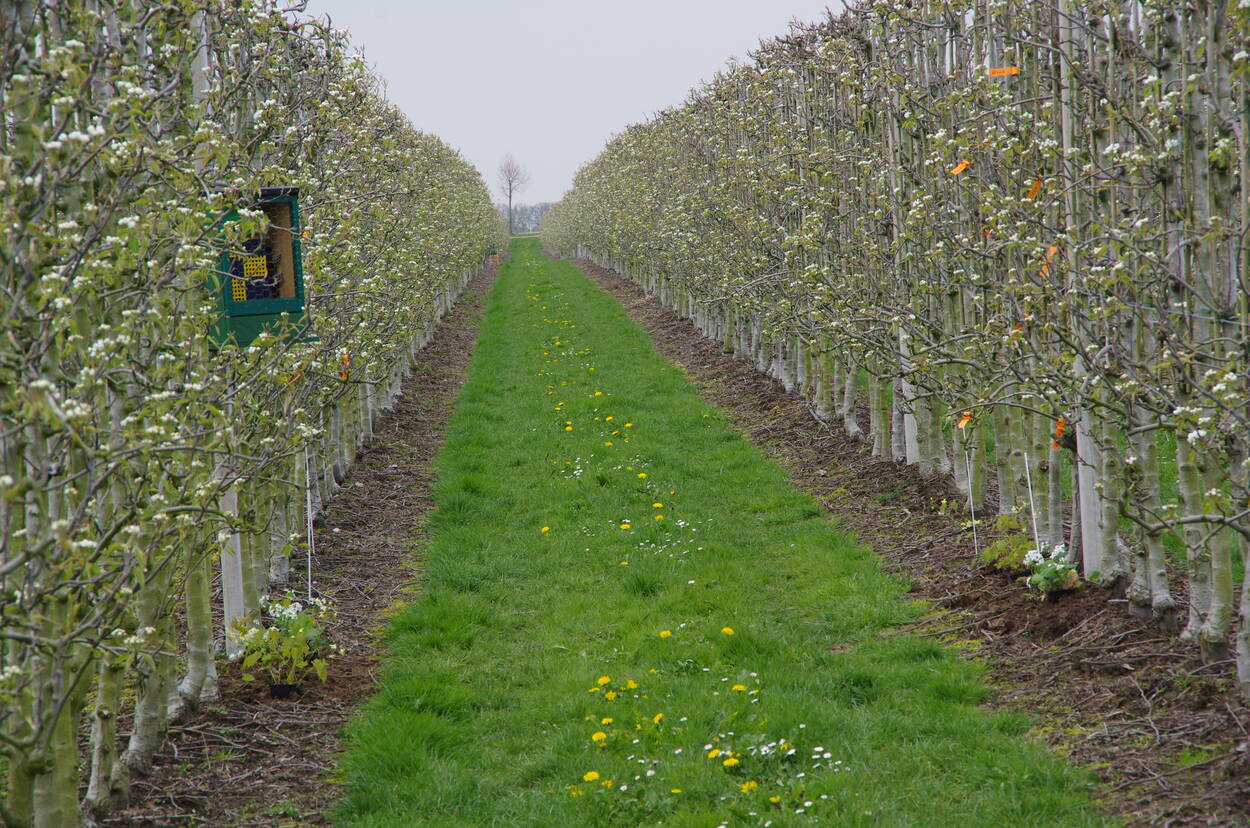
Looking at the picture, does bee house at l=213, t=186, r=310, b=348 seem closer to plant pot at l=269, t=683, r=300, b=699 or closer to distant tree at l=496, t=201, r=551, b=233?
plant pot at l=269, t=683, r=300, b=699

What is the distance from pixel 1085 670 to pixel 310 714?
5.09 m

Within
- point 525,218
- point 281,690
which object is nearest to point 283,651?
point 281,690

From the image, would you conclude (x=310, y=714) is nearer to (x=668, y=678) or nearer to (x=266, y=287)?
(x=668, y=678)

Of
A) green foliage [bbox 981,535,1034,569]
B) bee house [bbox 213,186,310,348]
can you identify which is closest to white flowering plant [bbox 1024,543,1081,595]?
green foliage [bbox 981,535,1034,569]

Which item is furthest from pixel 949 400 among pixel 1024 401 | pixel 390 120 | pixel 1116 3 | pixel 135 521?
pixel 390 120

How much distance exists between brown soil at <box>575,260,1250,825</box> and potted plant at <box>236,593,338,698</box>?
14.9ft

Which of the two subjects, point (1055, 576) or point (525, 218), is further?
point (525, 218)

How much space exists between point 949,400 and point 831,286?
8.13ft

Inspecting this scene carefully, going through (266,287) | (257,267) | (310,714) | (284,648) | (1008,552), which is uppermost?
(257,267)

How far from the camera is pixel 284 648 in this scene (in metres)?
7.25

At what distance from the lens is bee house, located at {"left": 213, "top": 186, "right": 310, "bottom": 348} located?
23.6 ft

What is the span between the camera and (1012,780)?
17.9 ft

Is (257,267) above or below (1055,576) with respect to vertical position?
above

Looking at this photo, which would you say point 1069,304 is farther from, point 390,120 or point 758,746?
point 390,120
